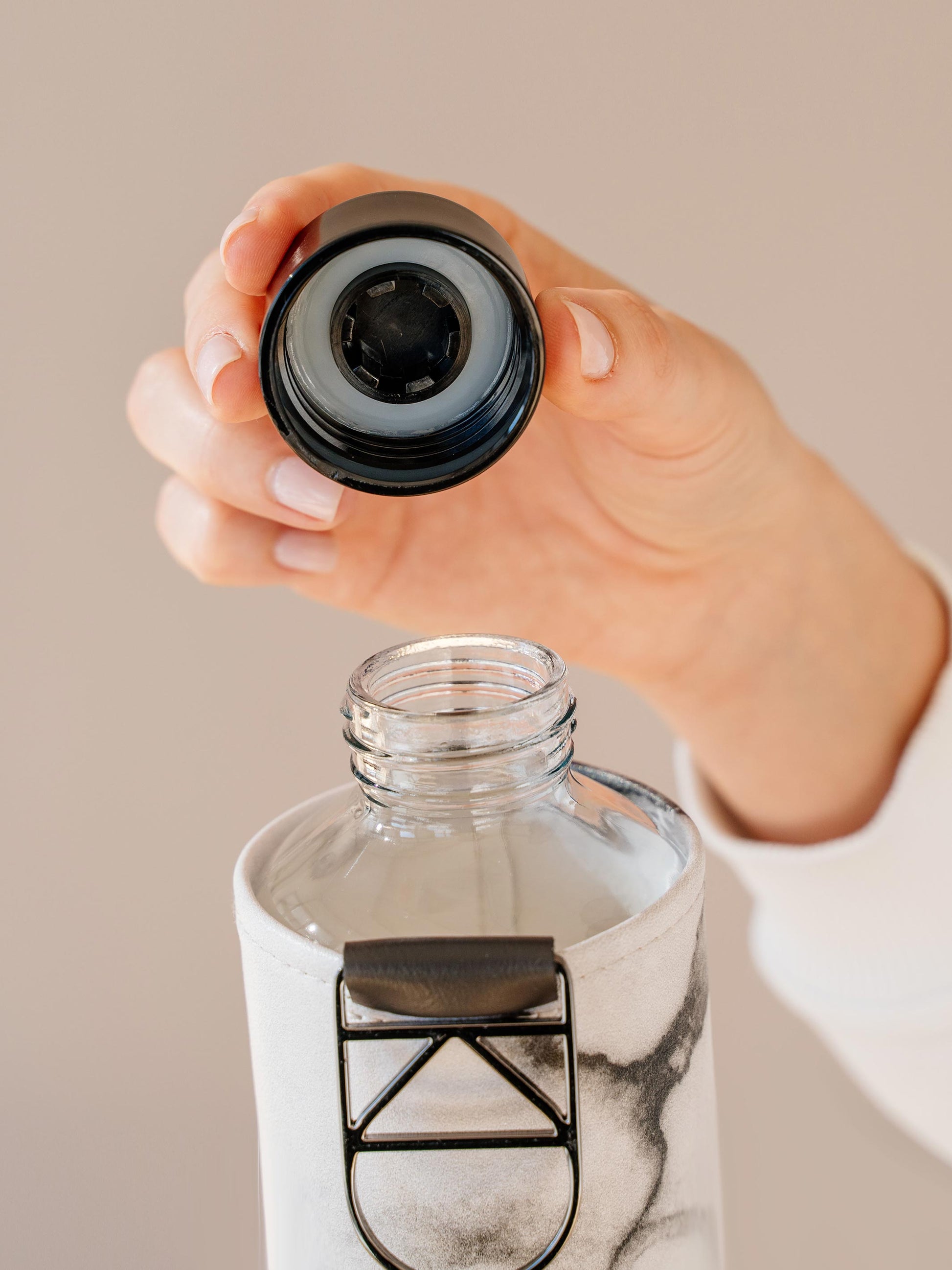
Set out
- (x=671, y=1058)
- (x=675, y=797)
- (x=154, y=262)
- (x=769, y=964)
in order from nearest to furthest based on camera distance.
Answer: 1. (x=671, y=1058)
2. (x=769, y=964)
3. (x=154, y=262)
4. (x=675, y=797)

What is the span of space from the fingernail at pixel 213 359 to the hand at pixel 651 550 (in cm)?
1

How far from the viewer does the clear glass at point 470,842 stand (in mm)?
273

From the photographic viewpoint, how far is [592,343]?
399 millimetres

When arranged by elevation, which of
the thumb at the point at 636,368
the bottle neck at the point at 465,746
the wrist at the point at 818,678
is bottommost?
the wrist at the point at 818,678

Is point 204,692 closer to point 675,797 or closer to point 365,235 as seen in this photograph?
point 675,797

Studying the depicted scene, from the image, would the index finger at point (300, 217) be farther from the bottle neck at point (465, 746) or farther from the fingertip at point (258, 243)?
the bottle neck at point (465, 746)

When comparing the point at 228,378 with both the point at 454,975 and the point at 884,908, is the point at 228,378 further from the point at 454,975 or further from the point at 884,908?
the point at 884,908

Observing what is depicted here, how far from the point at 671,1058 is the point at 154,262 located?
0.86m

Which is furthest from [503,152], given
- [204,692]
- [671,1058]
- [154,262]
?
[671,1058]

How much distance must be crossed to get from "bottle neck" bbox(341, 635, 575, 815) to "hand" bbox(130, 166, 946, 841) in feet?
0.57

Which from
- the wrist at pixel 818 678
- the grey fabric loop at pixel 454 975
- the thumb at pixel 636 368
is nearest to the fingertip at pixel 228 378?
the thumb at pixel 636 368

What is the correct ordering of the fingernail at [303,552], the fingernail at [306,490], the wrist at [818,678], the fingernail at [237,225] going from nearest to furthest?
the fingernail at [237,225] < the fingernail at [306,490] < the fingernail at [303,552] < the wrist at [818,678]

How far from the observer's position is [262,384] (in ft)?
1.13

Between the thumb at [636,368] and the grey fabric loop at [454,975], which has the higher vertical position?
the thumb at [636,368]
